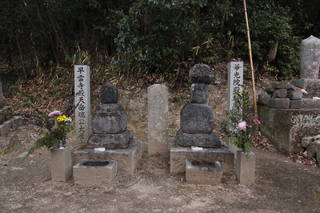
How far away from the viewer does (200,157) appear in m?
3.77

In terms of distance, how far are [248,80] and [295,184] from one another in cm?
473

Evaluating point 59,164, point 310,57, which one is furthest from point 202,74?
point 310,57

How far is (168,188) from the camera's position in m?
3.28

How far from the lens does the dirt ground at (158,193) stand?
2.79 meters

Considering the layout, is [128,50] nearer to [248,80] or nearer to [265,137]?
[248,80]

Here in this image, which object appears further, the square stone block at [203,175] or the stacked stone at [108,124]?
the stacked stone at [108,124]

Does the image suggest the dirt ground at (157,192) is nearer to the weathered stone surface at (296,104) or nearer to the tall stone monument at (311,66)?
the weathered stone surface at (296,104)

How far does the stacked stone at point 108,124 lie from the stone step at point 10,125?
3175 millimetres

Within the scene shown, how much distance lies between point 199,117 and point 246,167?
1.07m

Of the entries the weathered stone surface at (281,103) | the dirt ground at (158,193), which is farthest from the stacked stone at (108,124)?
the weathered stone surface at (281,103)

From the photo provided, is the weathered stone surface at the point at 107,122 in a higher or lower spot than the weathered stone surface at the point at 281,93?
Result: lower

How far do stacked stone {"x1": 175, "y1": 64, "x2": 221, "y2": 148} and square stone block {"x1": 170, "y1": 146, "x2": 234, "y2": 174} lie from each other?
0.19 metres

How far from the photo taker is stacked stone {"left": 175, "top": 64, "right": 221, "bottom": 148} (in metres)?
3.96

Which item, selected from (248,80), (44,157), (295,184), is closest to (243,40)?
(248,80)
